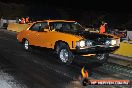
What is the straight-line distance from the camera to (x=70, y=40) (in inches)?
399

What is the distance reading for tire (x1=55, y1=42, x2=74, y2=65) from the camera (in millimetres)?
10322

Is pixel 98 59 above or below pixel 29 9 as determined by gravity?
below

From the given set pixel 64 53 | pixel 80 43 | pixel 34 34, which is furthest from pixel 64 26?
pixel 80 43

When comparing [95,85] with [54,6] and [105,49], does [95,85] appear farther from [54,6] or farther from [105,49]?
[54,6]

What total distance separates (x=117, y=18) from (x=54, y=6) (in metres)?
18.3

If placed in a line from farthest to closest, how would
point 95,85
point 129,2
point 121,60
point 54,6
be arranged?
point 54,6 → point 129,2 → point 121,60 → point 95,85

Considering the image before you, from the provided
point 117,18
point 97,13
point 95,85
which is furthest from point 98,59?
point 97,13

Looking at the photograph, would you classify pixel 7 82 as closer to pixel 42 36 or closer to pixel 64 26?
pixel 42 36

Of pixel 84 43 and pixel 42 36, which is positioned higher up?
pixel 42 36

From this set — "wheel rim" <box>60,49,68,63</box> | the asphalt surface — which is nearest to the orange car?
"wheel rim" <box>60,49,68,63</box>

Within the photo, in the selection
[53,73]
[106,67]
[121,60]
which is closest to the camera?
[53,73]

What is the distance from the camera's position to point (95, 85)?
7266mm

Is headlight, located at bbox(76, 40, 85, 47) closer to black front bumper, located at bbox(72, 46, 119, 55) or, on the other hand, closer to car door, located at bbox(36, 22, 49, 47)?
black front bumper, located at bbox(72, 46, 119, 55)

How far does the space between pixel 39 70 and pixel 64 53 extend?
1.64 metres
